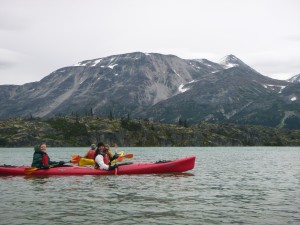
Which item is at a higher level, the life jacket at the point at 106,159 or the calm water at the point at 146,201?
the life jacket at the point at 106,159

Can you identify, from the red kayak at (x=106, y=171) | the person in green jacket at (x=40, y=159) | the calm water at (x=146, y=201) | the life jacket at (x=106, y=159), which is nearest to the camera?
the calm water at (x=146, y=201)

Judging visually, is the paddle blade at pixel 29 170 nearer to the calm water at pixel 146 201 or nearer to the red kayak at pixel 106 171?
the red kayak at pixel 106 171

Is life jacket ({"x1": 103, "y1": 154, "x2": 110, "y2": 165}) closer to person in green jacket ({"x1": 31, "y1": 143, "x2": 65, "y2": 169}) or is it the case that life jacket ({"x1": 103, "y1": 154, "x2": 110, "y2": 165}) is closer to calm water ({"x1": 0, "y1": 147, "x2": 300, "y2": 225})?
calm water ({"x1": 0, "y1": 147, "x2": 300, "y2": 225})

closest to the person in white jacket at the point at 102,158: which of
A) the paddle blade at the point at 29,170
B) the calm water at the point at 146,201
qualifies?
the calm water at the point at 146,201

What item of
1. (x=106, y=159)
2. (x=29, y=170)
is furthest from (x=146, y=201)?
(x=29, y=170)

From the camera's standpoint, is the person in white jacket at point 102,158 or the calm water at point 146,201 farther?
the person in white jacket at point 102,158

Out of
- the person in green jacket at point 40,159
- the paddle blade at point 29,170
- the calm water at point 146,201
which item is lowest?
the calm water at point 146,201

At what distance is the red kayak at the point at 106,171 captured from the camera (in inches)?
1433

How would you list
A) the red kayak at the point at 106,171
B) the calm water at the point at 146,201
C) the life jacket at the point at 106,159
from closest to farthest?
1. the calm water at the point at 146,201
2. the red kayak at the point at 106,171
3. the life jacket at the point at 106,159

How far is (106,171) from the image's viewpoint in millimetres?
36344

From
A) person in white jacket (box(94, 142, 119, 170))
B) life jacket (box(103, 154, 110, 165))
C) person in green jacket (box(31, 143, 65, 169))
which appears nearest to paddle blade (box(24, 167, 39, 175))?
person in green jacket (box(31, 143, 65, 169))

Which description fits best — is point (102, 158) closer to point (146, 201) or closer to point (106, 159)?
point (106, 159)

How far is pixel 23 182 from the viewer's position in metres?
32.8

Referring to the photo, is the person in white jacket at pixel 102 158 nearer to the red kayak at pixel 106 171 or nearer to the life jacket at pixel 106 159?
the life jacket at pixel 106 159
